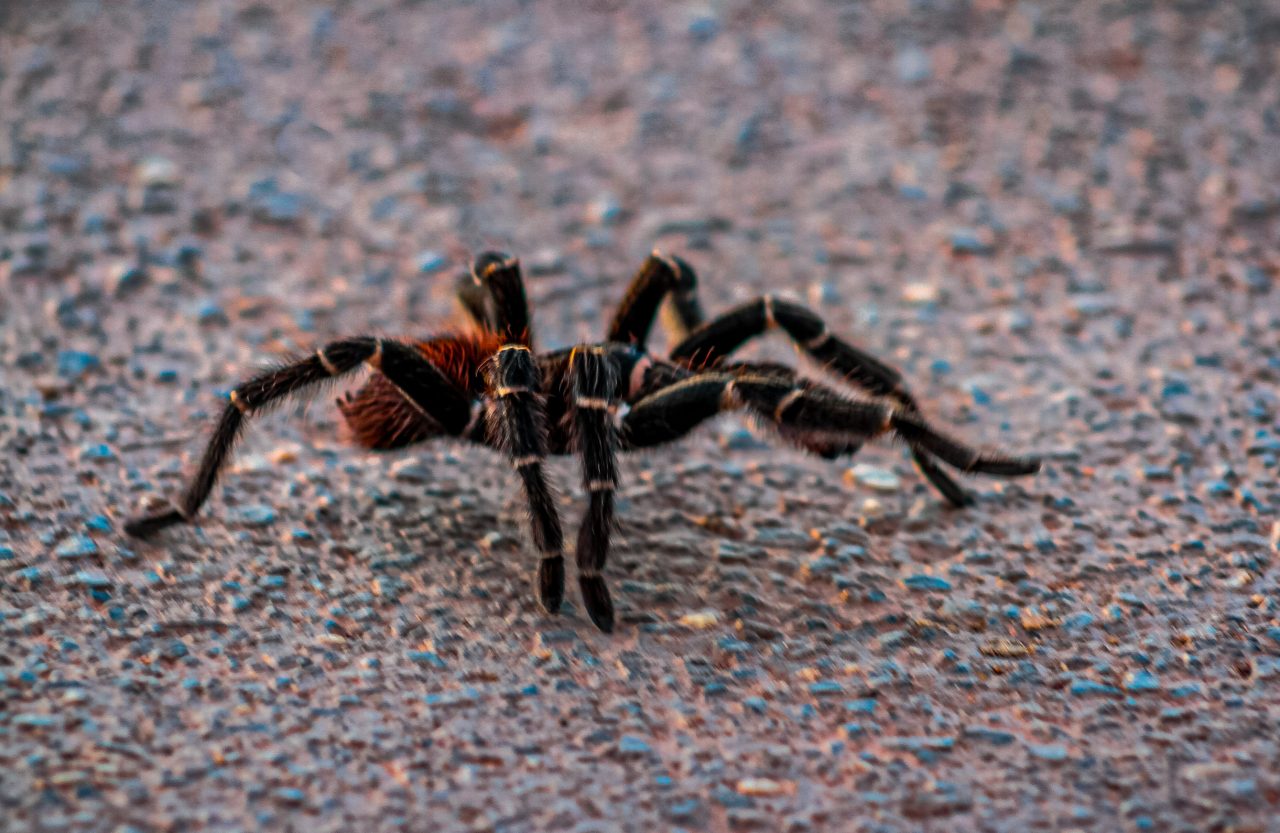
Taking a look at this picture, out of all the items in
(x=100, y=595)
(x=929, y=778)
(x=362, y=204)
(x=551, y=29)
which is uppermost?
(x=551, y=29)

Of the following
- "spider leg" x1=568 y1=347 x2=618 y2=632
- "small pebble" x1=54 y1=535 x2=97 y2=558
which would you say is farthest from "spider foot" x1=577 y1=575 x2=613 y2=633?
"small pebble" x1=54 y1=535 x2=97 y2=558

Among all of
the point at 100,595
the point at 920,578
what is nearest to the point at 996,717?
the point at 920,578

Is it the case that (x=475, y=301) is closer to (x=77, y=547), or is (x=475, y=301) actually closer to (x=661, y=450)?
(x=661, y=450)

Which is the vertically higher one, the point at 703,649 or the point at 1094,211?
the point at 1094,211

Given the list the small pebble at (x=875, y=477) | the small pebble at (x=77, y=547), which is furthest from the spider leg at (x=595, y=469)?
the small pebble at (x=77, y=547)

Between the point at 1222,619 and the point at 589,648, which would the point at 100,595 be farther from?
the point at 1222,619

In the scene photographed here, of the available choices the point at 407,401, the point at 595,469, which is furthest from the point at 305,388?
the point at 595,469
